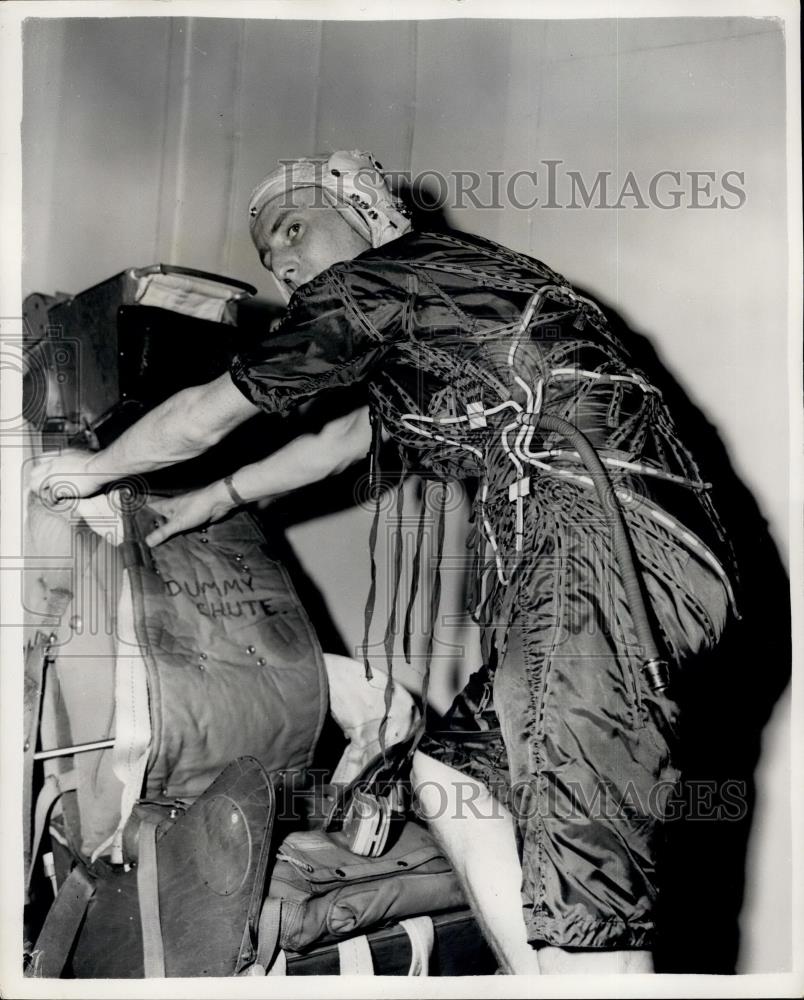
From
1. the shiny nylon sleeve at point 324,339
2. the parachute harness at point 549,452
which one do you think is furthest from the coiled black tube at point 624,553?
the shiny nylon sleeve at point 324,339

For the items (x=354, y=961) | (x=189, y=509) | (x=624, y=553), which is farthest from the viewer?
(x=189, y=509)

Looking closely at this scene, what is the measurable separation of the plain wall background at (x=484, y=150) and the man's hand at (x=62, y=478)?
225mm

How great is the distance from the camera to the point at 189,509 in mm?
1340

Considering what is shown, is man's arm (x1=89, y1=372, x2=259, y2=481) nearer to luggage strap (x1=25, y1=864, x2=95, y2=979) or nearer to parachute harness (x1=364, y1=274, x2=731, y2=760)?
parachute harness (x1=364, y1=274, x2=731, y2=760)

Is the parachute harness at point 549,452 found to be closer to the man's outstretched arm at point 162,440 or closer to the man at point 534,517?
the man at point 534,517

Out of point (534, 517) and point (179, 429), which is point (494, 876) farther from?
point (179, 429)

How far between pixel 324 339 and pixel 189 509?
39 cm

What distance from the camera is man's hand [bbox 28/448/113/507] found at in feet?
4.08

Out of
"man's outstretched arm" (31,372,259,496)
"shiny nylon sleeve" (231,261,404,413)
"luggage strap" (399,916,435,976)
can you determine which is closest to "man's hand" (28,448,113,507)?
"man's outstretched arm" (31,372,259,496)

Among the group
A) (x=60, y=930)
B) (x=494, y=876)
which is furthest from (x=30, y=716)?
(x=494, y=876)

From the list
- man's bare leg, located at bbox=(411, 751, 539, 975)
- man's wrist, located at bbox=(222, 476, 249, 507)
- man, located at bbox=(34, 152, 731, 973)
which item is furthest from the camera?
man's wrist, located at bbox=(222, 476, 249, 507)

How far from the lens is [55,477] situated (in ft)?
4.10

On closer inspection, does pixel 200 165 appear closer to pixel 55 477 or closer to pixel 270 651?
pixel 55 477

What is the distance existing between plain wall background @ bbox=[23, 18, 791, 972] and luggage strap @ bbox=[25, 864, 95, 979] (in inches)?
18.3
